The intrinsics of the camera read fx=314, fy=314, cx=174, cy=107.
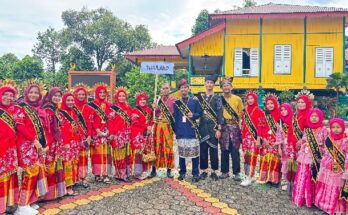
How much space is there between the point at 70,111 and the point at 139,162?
1.47 meters

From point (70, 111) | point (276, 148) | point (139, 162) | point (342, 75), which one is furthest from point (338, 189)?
point (342, 75)

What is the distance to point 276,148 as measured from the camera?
16.1ft

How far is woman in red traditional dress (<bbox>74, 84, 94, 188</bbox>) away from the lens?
4879 mm

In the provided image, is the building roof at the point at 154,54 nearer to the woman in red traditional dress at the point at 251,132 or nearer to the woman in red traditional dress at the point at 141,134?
the woman in red traditional dress at the point at 141,134

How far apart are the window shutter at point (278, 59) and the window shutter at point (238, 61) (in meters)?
1.80

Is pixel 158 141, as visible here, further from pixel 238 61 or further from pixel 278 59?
pixel 278 59

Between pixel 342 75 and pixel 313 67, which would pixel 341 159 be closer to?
pixel 342 75

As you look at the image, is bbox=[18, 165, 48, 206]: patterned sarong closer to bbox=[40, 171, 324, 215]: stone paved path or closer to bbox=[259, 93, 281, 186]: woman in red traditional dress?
bbox=[40, 171, 324, 215]: stone paved path

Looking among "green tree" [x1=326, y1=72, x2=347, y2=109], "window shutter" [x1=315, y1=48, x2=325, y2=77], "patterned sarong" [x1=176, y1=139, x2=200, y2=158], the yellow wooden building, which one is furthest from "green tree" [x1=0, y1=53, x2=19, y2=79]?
"patterned sarong" [x1=176, y1=139, x2=200, y2=158]

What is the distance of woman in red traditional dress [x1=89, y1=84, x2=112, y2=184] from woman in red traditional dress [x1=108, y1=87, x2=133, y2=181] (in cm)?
10

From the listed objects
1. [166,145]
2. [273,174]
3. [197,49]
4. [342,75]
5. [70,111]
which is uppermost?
[197,49]

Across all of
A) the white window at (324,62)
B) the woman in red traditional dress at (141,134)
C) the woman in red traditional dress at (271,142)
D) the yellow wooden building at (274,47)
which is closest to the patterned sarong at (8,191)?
the woman in red traditional dress at (141,134)

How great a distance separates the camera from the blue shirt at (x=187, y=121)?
5328 millimetres

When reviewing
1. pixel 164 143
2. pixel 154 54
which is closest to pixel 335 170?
pixel 164 143
